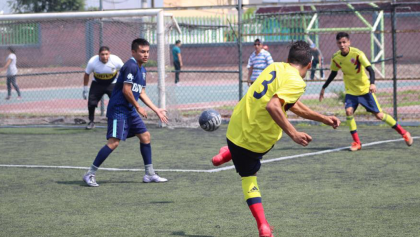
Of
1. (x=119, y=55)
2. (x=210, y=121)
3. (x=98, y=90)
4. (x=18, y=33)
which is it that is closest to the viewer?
(x=210, y=121)

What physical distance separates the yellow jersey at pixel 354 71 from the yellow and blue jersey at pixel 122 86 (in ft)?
14.5

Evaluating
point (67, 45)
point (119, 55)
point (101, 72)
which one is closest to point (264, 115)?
point (101, 72)

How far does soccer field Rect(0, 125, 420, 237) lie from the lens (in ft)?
21.7

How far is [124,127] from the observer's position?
9266 mm

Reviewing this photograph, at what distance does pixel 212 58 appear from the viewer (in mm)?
33375

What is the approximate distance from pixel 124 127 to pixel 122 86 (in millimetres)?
561

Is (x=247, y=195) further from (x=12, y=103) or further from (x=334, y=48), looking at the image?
(x=334, y=48)

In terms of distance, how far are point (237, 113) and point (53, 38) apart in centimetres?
1476

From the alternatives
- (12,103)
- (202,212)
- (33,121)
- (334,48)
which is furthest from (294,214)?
(334,48)

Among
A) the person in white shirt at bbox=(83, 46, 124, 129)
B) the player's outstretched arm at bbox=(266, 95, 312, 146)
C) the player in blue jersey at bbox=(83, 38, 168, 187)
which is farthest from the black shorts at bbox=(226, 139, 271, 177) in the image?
the person in white shirt at bbox=(83, 46, 124, 129)

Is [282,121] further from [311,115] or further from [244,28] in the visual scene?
[244,28]

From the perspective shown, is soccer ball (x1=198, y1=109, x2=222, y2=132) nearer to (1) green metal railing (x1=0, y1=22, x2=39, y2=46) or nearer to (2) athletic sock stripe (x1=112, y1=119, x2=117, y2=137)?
(2) athletic sock stripe (x1=112, y1=119, x2=117, y2=137)

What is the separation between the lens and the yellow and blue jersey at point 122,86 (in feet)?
30.2

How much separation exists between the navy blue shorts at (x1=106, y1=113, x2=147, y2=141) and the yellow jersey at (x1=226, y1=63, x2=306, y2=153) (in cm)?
320
